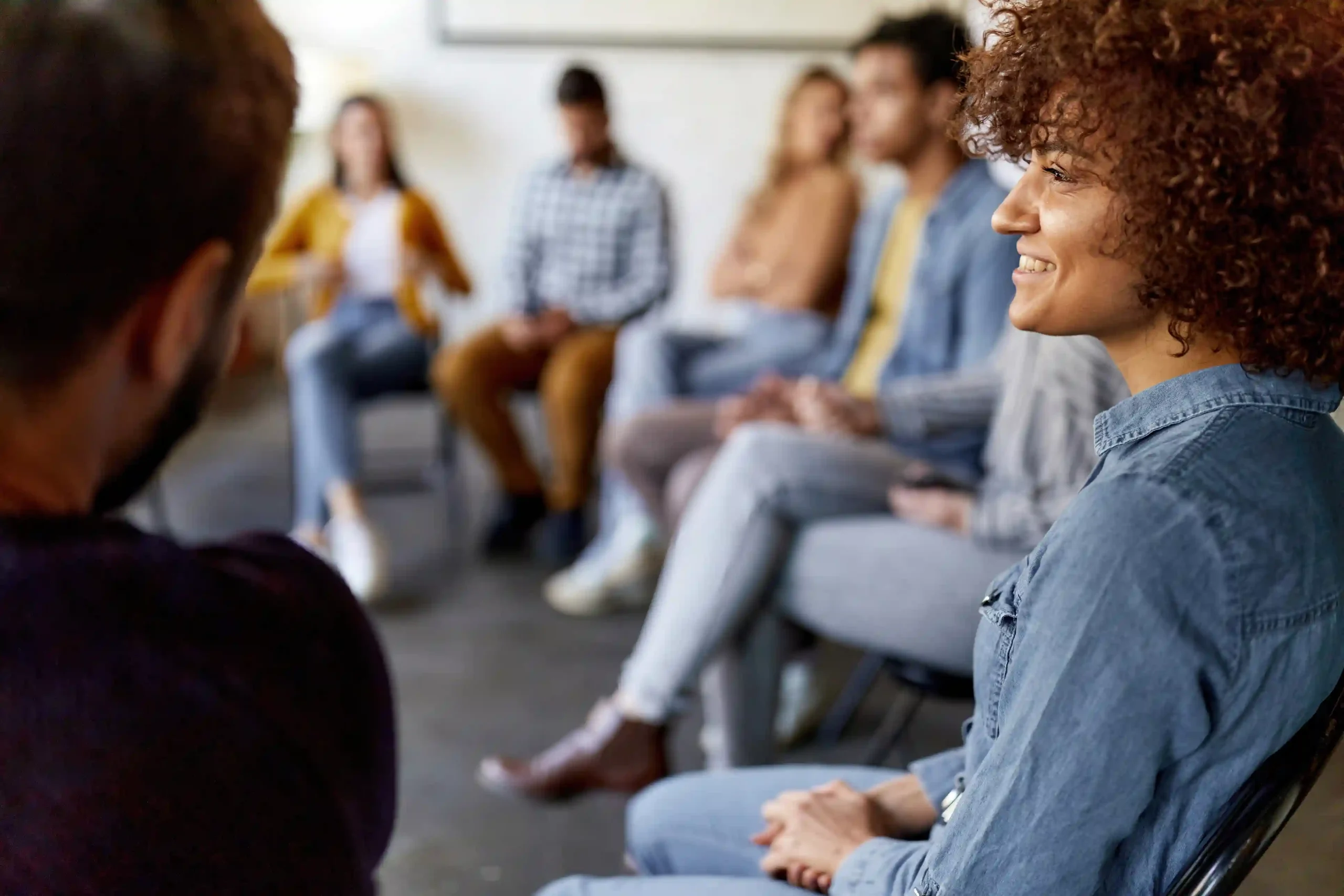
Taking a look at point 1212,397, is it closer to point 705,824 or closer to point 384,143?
point 705,824

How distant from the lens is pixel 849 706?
2.12 meters

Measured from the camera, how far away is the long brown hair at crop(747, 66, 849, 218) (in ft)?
10.6

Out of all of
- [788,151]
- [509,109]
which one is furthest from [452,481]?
[509,109]

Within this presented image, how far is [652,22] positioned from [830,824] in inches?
173

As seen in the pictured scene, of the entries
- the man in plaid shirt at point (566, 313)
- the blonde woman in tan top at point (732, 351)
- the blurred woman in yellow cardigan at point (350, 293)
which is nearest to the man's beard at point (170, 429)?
the blonde woman in tan top at point (732, 351)

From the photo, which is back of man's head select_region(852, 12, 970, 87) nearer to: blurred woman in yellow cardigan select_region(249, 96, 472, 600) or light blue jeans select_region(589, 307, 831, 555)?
light blue jeans select_region(589, 307, 831, 555)

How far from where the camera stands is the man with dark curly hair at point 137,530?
0.44 meters

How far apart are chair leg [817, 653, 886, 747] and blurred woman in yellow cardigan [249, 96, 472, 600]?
1.33 metres

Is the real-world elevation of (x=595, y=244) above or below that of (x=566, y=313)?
above

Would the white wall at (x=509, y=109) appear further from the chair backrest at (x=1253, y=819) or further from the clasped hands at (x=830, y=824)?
the chair backrest at (x=1253, y=819)

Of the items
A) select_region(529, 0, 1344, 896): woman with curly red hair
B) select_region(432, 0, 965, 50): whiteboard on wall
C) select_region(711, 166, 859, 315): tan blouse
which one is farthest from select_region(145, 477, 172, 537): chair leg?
select_region(529, 0, 1344, 896): woman with curly red hair

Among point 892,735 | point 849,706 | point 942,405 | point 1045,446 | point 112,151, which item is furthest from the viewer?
point 849,706

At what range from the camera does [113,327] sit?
0.48 m

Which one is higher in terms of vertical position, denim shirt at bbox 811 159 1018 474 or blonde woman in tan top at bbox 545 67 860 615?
denim shirt at bbox 811 159 1018 474
